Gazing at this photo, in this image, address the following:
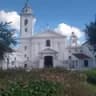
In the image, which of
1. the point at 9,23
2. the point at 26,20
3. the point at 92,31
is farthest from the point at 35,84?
the point at 26,20

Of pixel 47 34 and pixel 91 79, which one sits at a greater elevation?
pixel 47 34

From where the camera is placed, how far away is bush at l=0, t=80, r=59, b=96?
9672mm

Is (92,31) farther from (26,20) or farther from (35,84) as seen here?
(35,84)

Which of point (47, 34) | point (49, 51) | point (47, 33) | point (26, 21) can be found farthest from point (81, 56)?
point (26, 21)

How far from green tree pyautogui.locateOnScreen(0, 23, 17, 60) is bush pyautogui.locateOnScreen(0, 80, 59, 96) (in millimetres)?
27135

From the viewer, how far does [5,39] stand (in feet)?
135

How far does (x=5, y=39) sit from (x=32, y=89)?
31193 mm

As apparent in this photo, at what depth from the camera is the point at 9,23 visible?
4344 cm

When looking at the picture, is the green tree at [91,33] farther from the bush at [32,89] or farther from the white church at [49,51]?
the bush at [32,89]

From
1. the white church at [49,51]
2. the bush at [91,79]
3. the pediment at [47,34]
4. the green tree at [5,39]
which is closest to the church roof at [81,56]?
the white church at [49,51]

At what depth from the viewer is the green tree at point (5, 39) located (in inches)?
1535

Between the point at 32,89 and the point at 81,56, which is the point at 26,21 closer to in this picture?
the point at 81,56

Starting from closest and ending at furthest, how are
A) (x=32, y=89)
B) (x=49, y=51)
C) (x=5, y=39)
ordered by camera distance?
(x=32, y=89) → (x=5, y=39) → (x=49, y=51)

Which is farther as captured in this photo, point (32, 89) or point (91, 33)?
point (91, 33)
